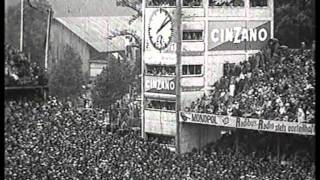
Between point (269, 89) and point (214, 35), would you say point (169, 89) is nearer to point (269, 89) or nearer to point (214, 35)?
point (214, 35)

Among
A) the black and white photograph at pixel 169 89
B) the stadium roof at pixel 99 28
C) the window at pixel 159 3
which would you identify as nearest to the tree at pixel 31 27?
the black and white photograph at pixel 169 89

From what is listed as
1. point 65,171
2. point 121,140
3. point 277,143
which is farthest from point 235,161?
point 65,171

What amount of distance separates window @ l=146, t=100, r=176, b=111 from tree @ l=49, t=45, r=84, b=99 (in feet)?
1.80

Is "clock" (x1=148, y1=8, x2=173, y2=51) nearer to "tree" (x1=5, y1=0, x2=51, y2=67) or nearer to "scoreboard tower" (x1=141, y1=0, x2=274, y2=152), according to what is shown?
"scoreboard tower" (x1=141, y1=0, x2=274, y2=152)

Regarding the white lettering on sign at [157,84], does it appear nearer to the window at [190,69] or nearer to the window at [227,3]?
the window at [190,69]

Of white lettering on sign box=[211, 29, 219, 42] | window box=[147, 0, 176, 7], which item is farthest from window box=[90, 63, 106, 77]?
white lettering on sign box=[211, 29, 219, 42]

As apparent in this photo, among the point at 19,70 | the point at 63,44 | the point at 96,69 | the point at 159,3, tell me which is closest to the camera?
the point at 19,70

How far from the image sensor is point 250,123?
452cm

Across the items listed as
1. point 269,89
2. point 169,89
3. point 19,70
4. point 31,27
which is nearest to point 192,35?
point 169,89

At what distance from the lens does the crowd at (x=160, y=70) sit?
457 centimetres

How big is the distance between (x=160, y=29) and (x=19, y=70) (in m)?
0.98

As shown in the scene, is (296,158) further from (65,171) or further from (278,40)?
(65,171)

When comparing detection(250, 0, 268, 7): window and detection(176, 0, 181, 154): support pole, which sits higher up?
detection(250, 0, 268, 7): window

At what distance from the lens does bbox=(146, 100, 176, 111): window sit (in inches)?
179
